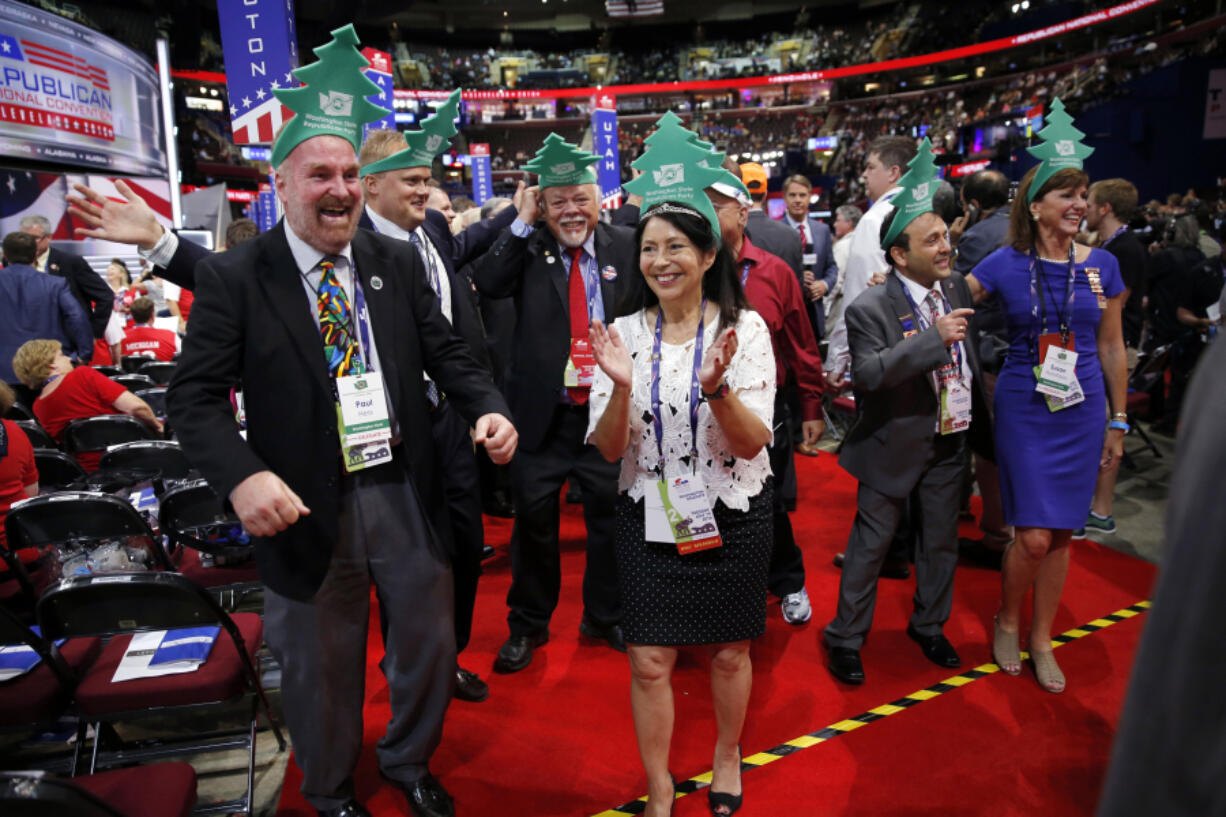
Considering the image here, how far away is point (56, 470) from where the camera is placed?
12.0ft

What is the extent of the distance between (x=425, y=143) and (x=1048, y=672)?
3.15 metres

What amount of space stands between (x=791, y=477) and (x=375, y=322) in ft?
9.72

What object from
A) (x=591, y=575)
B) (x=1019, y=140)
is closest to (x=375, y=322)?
(x=591, y=575)

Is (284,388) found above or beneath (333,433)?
above

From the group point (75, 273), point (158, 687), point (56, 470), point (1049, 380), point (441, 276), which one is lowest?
point (158, 687)

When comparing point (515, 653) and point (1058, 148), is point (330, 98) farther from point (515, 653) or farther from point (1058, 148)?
point (1058, 148)

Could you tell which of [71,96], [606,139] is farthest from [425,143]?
[71,96]

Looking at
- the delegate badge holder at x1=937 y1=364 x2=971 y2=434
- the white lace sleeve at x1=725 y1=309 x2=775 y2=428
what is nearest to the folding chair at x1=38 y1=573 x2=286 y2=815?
the white lace sleeve at x1=725 y1=309 x2=775 y2=428

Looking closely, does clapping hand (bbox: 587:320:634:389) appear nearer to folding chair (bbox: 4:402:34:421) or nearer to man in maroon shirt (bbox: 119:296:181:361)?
folding chair (bbox: 4:402:34:421)

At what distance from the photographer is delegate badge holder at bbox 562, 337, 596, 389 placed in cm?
302

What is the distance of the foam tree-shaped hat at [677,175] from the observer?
2037mm

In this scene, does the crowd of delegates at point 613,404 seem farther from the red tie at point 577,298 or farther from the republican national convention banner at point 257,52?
the republican national convention banner at point 257,52

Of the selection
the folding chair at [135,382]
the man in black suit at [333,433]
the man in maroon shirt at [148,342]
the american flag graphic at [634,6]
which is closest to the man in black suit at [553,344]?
the man in black suit at [333,433]

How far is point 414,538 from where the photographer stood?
6.91ft
